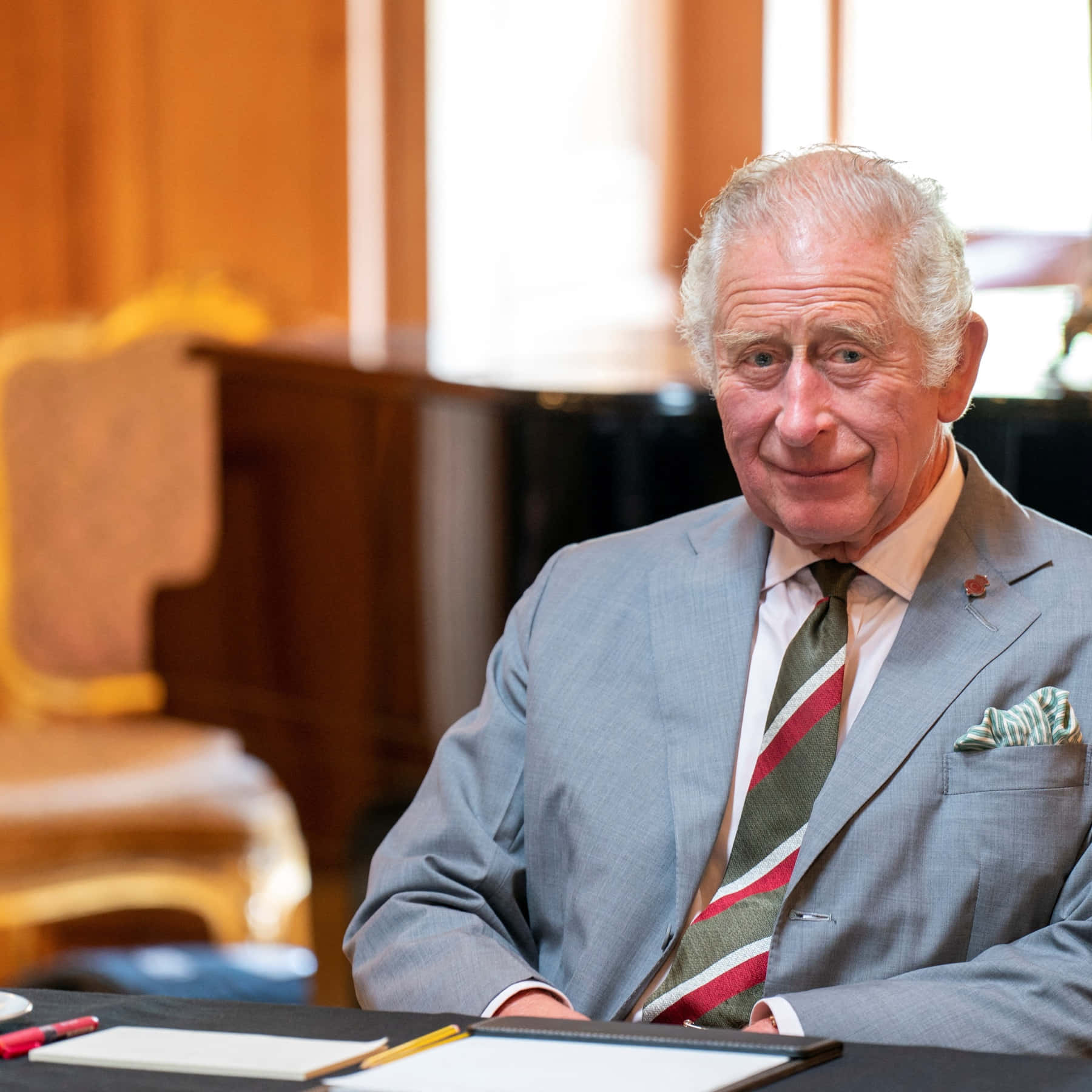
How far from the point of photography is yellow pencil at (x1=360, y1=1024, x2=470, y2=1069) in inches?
41.6

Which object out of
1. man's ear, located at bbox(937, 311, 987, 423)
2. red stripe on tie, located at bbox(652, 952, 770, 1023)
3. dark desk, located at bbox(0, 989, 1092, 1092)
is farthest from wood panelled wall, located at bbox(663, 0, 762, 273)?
dark desk, located at bbox(0, 989, 1092, 1092)

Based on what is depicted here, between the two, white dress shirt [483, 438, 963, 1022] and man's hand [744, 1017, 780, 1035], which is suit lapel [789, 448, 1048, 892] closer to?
white dress shirt [483, 438, 963, 1022]

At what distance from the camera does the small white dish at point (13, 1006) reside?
1.19 m

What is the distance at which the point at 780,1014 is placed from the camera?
1.38m

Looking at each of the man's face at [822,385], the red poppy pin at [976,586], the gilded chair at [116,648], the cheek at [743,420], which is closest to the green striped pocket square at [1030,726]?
the red poppy pin at [976,586]

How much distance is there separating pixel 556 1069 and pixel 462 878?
0.61 metres

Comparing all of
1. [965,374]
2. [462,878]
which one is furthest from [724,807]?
[965,374]

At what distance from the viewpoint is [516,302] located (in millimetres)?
5262

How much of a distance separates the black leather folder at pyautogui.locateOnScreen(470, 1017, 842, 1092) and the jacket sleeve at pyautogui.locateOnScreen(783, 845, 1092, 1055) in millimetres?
278

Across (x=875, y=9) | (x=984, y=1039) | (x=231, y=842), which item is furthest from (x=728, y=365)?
(x=875, y=9)

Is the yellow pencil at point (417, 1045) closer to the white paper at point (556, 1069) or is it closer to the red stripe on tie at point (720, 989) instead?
the white paper at point (556, 1069)

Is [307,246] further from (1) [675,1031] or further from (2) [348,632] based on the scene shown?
(1) [675,1031]

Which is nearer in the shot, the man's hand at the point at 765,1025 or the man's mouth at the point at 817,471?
the man's hand at the point at 765,1025

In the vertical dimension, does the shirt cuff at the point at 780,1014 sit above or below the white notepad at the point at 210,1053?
below
